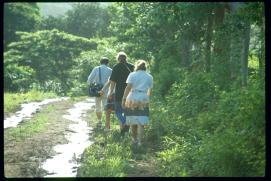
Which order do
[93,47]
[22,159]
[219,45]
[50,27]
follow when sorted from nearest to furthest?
[22,159]
[219,45]
[93,47]
[50,27]

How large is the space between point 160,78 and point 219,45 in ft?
19.7

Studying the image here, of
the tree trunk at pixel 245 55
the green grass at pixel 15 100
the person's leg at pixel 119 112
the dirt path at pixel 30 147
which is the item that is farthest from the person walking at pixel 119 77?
the green grass at pixel 15 100

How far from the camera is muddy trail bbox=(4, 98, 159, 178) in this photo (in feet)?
31.5

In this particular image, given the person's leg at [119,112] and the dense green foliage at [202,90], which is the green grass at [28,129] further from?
the dense green foliage at [202,90]

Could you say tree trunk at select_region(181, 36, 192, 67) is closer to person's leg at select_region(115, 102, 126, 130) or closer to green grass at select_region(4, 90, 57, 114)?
green grass at select_region(4, 90, 57, 114)

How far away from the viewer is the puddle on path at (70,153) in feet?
31.4

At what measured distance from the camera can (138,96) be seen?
11.3m

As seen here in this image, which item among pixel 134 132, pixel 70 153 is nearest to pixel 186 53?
pixel 134 132

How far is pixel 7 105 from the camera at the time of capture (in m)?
20.5

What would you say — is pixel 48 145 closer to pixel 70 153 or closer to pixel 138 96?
pixel 70 153

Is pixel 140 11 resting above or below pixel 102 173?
above

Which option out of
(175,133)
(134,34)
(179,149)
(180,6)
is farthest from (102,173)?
(134,34)

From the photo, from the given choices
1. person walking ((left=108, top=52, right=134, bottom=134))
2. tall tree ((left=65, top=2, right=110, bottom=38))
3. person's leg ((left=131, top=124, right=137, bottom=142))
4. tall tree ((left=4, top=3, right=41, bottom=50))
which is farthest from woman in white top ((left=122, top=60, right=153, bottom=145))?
tall tree ((left=65, top=2, right=110, bottom=38))

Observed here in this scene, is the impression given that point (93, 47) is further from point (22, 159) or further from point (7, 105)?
point (22, 159)
